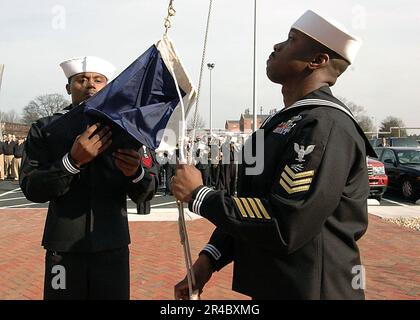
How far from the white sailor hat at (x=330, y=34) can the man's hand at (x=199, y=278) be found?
1.16m

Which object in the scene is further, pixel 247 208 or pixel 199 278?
pixel 199 278

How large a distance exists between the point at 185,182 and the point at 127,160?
0.66 metres

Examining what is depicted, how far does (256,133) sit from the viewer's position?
2.04m

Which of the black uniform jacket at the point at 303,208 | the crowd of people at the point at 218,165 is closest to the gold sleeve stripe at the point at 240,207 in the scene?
the black uniform jacket at the point at 303,208

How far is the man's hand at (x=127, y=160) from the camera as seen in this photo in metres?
2.30

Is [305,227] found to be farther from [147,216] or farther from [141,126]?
[147,216]

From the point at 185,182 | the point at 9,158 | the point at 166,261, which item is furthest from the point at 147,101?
the point at 9,158

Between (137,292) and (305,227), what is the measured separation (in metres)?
3.37

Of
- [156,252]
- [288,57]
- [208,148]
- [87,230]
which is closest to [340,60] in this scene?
[288,57]

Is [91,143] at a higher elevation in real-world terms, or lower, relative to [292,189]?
higher

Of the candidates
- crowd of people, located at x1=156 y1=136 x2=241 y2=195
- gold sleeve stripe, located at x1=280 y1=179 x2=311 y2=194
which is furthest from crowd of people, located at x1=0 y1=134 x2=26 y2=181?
gold sleeve stripe, located at x1=280 y1=179 x2=311 y2=194

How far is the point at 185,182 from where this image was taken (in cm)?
176

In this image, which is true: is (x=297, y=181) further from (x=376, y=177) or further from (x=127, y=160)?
(x=376, y=177)

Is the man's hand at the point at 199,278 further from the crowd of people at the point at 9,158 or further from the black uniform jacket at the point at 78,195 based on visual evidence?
the crowd of people at the point at 9,158
